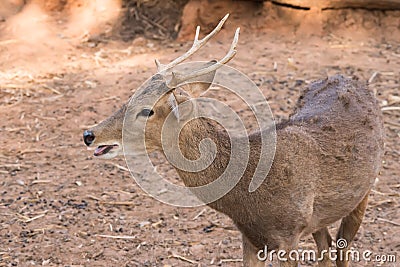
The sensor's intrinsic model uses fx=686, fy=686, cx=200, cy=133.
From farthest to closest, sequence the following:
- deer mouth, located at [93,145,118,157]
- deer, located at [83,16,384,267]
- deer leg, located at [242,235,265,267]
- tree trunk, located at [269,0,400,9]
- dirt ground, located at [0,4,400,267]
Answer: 1. tree trunk, located at [269,0,400,9]
2. dirt ground, located at [0,4,400,267]
3. deer leg, located at [242,235,265,267]
4. deer mouth, located at [93,145,118,157]
5. deer, located at [83,16,384,267]

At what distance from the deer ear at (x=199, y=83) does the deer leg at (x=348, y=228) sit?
153 centimetres

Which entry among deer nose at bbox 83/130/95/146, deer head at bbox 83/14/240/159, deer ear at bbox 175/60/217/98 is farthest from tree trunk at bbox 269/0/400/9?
deer nose at bbox 83/130/95/146

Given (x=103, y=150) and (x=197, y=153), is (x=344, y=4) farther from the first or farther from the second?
(x=103, y=150)

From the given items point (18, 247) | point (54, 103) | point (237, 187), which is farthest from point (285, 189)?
point (54, 103)

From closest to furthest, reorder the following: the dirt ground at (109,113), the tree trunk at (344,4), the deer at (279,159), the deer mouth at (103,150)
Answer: the deer at (279,159), the deer mouth at (103,150), the dirt ground at (109,113), the tree trunk at (344,4)

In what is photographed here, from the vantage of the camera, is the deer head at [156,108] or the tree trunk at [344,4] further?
the tree trunk at [344,4]

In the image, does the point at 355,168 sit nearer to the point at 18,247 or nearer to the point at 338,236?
the point at 338,236

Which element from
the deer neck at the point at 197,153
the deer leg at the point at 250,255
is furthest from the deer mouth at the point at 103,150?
the deer leg at the point at 250,255

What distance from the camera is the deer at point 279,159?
4164mm

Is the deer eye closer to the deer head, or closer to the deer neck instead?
the deer head

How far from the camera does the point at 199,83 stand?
4215mm

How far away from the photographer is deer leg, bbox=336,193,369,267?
496 cm

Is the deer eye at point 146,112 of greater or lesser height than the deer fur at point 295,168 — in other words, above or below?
above

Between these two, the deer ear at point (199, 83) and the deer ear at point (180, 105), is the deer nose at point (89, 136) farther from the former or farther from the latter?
the deer ear at point (199, 83)
